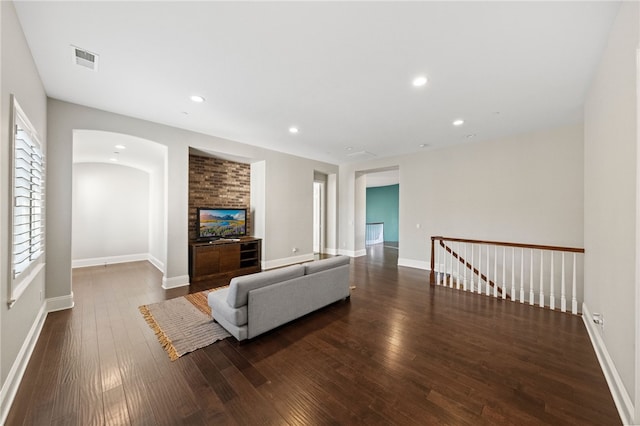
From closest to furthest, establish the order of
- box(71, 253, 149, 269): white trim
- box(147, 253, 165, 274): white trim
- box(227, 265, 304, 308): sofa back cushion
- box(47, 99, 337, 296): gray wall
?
box(227, 265, 304, 308): sofa back cushion, box(47, 99, 337, 296): gray wall, box(147, 253, 165, 274): white trim, box(71, 253, 149, 269): white trim

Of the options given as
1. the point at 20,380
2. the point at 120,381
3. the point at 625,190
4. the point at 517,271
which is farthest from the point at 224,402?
the point at 517,271

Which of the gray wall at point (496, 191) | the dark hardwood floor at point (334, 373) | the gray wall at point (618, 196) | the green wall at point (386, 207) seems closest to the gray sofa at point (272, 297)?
the dark hardwood floor at point (334, 373)

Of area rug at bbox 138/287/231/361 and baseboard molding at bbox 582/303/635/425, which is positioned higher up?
baseboard molding at bbox 582/303/635/425

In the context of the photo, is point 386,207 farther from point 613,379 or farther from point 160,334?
point 160,334

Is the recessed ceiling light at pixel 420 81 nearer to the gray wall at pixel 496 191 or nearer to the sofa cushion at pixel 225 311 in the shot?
the sofa cushion at pixel 225 311

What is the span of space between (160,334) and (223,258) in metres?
2.45

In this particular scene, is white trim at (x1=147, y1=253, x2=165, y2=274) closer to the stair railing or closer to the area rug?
the area rug

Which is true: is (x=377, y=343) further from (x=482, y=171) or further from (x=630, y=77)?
(x=482, y=171)

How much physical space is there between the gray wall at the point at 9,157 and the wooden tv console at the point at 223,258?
7.78 feet

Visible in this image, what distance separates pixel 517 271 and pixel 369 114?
13.6 feet

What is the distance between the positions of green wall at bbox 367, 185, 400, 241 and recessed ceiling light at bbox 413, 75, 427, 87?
871 cm

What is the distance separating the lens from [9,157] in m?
1.84

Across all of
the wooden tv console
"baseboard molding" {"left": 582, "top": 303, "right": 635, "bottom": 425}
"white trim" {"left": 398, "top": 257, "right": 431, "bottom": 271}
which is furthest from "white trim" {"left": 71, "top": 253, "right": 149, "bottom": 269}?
"baseboard molding" {"left": 582, "top": 303, "right": 635, "bottom": 425}

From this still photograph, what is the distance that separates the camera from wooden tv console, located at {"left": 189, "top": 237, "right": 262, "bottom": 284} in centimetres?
472
